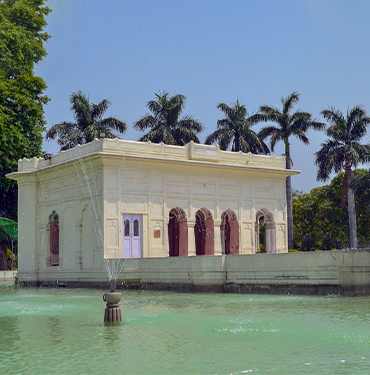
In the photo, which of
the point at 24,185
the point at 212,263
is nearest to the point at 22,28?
the point at 24,185

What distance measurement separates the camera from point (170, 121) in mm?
40844

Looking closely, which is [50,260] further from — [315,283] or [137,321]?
[137,321]

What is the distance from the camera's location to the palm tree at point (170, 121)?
40.6m

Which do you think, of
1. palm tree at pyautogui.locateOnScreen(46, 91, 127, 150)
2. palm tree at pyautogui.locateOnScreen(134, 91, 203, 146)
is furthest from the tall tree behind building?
palm tree at pyautogui.locateOnScreen(134, 91, 203, 146)

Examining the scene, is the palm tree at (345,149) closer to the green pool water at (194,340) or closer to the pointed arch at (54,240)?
the pointed arch at (54,240)

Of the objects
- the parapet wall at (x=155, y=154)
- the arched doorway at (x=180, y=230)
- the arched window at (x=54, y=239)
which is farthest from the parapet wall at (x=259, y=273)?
the parapet wall at (x=155, y=154)

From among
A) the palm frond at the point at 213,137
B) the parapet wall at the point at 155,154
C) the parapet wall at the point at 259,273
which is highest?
the palm frond at the point at 213,137

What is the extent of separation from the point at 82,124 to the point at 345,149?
642 inches

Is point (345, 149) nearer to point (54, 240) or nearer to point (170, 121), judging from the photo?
point (170, 121)

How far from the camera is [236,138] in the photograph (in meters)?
40.5

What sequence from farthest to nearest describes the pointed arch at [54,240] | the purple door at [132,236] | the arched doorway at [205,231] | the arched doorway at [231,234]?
the arched doorway at [231,234], the pointed arch at [54,240], the arched doorway at [205,231], the purple door at [132,236]

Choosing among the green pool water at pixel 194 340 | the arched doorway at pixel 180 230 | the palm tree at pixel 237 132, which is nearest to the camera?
the green pool water at pixel 194 340

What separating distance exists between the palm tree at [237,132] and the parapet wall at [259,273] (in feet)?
53.9

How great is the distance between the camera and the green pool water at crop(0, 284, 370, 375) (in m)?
7.10
